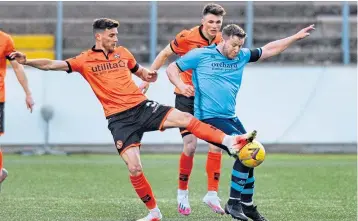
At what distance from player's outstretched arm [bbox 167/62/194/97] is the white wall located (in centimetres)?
933

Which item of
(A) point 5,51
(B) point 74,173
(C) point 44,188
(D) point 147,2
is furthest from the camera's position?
(D) point 147,2

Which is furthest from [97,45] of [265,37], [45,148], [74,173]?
[265,37]

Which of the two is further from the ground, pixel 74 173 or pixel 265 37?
pixel 265 37

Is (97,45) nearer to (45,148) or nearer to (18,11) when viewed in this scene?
(45,148)

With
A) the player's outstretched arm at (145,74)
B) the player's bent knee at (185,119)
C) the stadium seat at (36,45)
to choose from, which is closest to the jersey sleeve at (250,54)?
the player's bent knee at (185,119)

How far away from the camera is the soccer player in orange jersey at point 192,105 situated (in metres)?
10.7

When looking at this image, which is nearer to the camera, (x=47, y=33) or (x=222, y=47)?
(x=222, y=47)

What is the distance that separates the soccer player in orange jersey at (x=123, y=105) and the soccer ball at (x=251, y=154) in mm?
514

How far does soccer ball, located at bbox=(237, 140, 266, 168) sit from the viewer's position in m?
9.14

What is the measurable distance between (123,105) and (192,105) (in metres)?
1.37

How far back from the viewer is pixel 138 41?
816 inches

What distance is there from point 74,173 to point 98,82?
539cm

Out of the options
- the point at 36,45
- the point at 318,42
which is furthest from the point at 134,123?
the point at 318,42

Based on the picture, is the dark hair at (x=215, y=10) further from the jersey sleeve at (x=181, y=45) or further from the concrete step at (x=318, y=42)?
the concrete step at (x=318, y=42)
